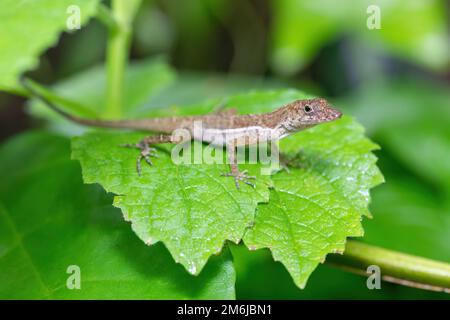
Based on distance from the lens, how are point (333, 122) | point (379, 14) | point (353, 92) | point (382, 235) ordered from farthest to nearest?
point (353, 92)
point (379, 14)
point (382, 235)
point (333, 122)

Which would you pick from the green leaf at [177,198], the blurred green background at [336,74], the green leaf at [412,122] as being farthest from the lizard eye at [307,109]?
the green leaf at [412,122]

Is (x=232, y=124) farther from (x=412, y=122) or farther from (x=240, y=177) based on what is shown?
(x=412, y=122)

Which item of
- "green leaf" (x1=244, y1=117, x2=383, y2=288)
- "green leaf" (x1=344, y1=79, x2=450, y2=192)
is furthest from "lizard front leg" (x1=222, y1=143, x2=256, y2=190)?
"green leaf" (x1=344, y1=79, x2=450, y2=192)

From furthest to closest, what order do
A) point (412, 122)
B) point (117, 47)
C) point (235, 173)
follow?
point (412, 122), point (117, 47), point (235, 173)

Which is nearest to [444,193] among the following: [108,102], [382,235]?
[382,235]

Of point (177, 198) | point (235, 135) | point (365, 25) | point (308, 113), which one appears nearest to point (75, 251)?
point (177, 198)

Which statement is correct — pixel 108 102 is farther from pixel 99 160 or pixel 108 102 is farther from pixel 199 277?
pixel 199 277

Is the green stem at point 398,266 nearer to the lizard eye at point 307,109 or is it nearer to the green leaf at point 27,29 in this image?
the lizard eye at point 307,109
